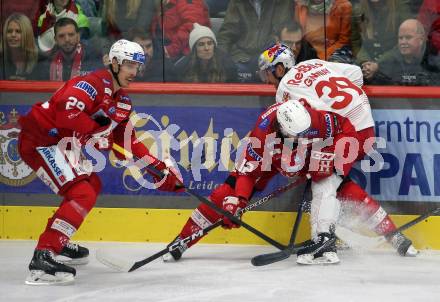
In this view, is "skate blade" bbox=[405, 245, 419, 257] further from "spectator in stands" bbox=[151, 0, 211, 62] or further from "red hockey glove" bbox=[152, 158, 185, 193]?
"spectator in stands" bbox=[151, 0, 211, 62]

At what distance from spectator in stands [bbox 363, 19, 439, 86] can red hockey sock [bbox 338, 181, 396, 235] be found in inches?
29.0

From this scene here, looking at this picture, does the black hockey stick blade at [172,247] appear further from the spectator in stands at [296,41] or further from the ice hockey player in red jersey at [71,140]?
the spectator in stands at [296,41]

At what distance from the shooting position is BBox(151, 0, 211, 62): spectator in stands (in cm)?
651

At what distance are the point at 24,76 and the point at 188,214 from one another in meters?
1.34

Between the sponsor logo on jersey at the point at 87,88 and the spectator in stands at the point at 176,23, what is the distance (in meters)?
1.16

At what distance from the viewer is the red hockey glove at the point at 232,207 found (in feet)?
19.1

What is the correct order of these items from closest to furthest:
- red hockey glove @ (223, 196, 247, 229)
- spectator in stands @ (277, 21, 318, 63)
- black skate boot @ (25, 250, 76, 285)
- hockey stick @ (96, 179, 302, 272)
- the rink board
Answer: black skate boot @ (25, 250, 76, 285), hockey stick @ (96, 179, 302, 272), red hockey glove @ (223, 196, 247, 229), the rink board, spectator in stands @ (277, 21, 318, 63)

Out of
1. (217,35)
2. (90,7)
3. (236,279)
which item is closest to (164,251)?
(236,279)

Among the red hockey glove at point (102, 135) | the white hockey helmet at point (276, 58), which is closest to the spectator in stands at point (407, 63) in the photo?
the white hockey helmet at point (276, 58)

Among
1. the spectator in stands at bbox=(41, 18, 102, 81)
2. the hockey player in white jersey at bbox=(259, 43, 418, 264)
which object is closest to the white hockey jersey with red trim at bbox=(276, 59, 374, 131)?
the hockey player in white jersey at bbox=(259, 43, 418, 264)

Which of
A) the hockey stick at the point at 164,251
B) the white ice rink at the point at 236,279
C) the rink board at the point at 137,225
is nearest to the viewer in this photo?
the white ice rink at the point at 236,279

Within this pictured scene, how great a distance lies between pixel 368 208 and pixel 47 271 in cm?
187

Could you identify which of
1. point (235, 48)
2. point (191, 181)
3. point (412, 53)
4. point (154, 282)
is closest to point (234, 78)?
point (235, 48)

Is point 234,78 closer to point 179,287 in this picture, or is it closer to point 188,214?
point 188,214
